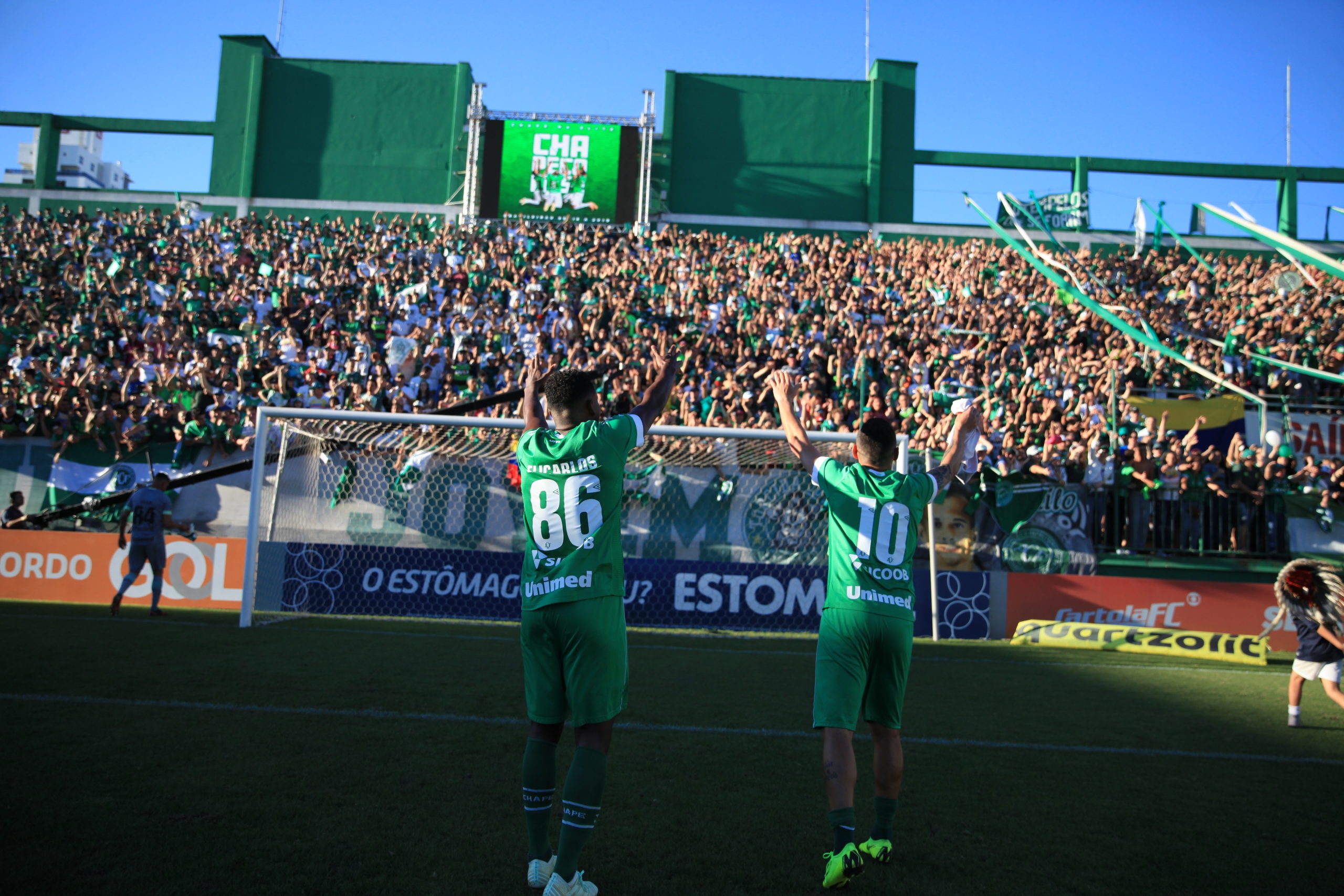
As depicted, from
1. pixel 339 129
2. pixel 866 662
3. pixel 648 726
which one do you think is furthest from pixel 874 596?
pixel 339 129

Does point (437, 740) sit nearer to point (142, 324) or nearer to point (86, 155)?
point (142, 324)

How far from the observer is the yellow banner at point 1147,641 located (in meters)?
12.1

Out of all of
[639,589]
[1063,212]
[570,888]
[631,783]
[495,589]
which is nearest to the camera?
[570,888]

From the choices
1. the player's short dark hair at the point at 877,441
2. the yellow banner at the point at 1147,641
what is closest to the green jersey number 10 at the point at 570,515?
the player's short dark hair at the point at 877,441

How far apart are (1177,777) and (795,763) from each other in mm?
2262

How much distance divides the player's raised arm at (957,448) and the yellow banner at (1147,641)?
9.39 m

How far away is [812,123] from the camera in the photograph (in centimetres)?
3006

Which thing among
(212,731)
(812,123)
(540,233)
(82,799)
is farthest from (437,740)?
(812,123)

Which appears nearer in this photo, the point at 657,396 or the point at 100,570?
the point at 657,396

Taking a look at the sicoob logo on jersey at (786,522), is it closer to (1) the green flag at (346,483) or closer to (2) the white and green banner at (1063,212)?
(1) the green flag at (346,483)

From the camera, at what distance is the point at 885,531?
414 cm

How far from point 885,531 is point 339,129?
101ft

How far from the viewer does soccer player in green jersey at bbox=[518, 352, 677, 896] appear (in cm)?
345

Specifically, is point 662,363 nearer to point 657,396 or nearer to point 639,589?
point 657,396
